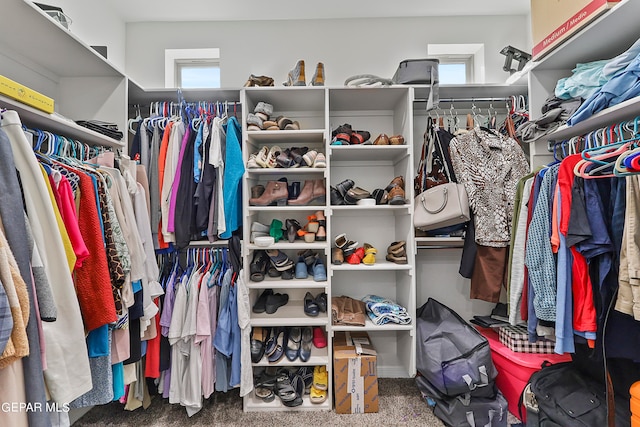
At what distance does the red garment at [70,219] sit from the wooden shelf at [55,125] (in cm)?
28

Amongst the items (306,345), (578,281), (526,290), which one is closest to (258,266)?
(306,345)

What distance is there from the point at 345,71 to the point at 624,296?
2034mm

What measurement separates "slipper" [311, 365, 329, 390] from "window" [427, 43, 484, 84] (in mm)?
2304

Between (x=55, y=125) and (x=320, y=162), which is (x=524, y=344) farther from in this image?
(x=55, y=125)

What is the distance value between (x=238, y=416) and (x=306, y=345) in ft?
1.83

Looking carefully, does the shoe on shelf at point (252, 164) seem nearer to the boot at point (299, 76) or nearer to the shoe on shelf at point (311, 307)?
the boot at point (299, 76)

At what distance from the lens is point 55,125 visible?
1.22 meters

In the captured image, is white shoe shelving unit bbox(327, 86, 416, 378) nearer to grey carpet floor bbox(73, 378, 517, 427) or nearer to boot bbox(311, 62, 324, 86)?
boot bbox(311, 62, 324, 86)

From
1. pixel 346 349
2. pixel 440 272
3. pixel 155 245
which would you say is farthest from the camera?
pixel 440 272

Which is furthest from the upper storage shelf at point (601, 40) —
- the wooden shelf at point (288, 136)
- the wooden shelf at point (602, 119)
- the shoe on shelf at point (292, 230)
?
the shoe on shelf at point (292, 230)

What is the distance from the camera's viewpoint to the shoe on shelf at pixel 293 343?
5.83 ft

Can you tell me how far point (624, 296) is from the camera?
99 cm

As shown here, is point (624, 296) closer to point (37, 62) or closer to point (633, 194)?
point (633, 194)

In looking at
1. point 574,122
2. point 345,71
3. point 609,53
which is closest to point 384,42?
point 345,71
